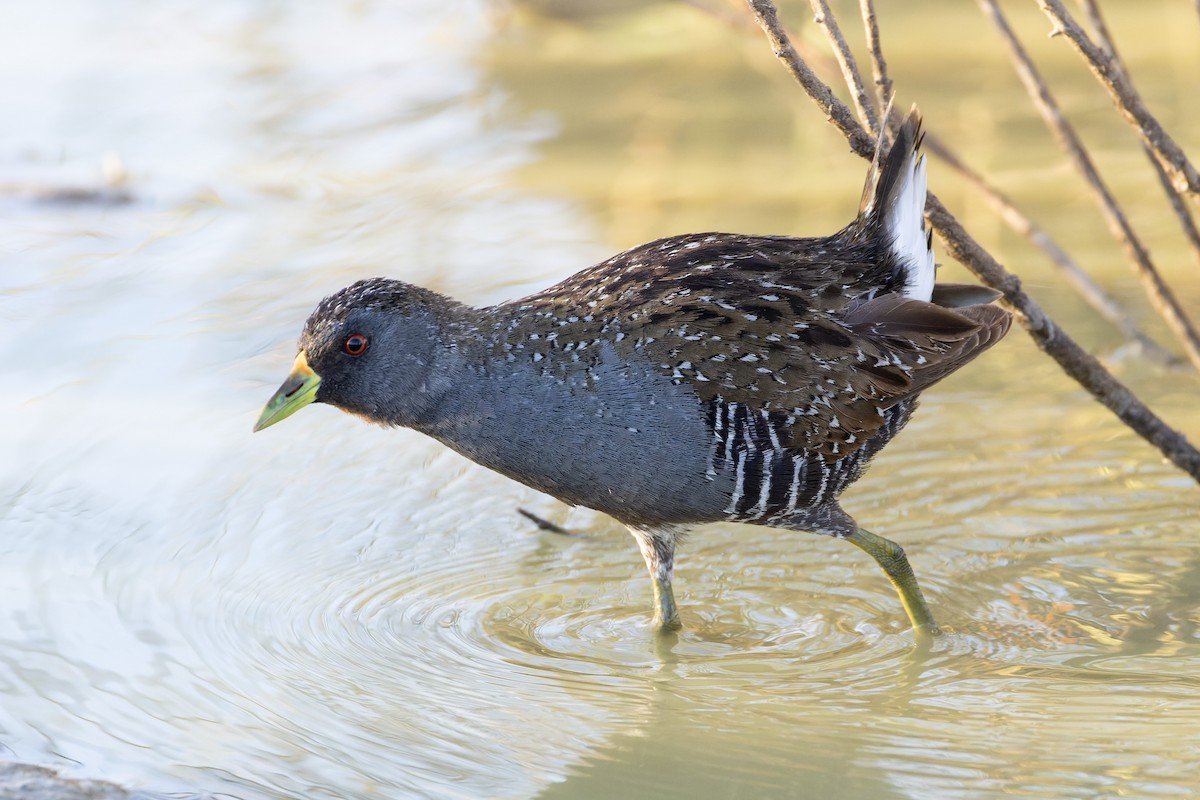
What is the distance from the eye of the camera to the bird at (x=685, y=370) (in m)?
3.86

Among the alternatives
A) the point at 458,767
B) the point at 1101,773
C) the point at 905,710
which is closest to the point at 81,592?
the point at 458,767

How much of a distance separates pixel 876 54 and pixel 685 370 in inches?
38.0

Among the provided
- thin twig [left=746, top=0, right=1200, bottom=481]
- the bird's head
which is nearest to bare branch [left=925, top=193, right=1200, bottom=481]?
thin twig [left=746, top=0, right=1200, bottom=481]

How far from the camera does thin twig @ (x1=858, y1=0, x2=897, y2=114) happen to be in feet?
12.4

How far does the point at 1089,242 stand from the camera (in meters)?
6.61

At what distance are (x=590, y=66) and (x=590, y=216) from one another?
8.96 ft

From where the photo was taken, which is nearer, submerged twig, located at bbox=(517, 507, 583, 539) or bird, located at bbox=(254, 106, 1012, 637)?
bird, located at bbox=(254, 106, 1012, 637)

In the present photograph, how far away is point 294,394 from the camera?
158 inches

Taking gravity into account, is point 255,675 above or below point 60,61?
below

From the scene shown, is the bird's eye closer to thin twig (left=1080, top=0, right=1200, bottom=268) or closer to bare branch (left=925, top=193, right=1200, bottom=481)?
bare branch (left=925, top=193, right=1200, bottom=481)

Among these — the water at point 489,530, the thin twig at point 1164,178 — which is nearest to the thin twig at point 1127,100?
the thin twig at point 1164,178

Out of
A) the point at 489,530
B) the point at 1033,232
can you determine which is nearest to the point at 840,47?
the point at 1033,232

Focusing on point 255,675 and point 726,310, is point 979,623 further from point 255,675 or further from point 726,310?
point 255,675

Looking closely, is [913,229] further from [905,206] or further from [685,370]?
[685,370]
